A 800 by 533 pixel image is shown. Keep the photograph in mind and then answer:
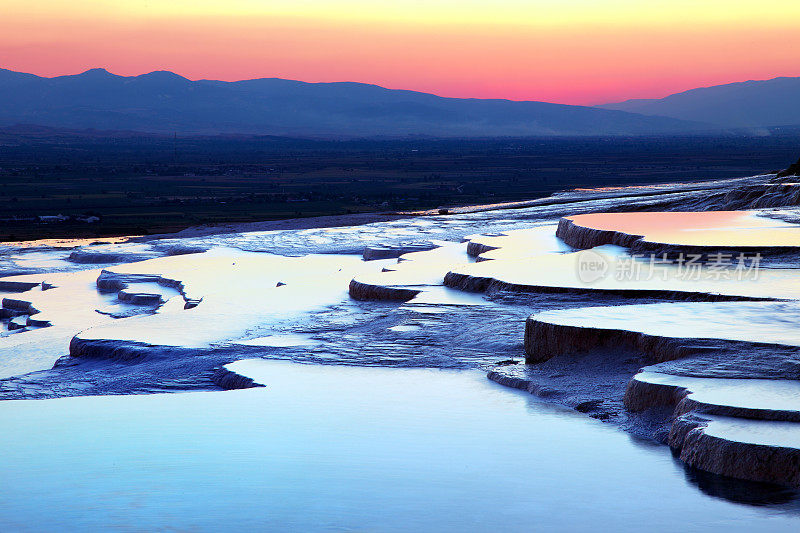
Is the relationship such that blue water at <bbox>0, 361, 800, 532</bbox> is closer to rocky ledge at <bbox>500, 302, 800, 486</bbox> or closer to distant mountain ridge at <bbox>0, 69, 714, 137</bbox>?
rocky ledge at <bbox>500, 302, 800, 486</bbox>

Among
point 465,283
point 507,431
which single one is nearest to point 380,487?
point 507,431

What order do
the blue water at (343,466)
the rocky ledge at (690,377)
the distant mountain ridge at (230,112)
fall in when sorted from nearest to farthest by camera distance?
the blue water at (343,466) < the rocky ledge at (690,377) < the distant mountain ridge at (230,112)

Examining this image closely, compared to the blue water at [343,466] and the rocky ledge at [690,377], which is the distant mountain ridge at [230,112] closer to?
the rocky ledge at [690,377]

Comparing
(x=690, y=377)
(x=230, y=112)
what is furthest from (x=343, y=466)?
(x=230, y=112)

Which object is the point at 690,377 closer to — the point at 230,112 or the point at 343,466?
the point at 343,466

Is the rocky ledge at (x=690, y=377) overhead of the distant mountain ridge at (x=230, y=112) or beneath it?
beneath

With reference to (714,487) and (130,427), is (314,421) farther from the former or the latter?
(714,487)

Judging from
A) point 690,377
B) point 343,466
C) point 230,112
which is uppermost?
point 230,112

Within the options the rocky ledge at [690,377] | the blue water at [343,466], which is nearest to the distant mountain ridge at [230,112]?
the rocky ledge at [690,377]
